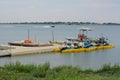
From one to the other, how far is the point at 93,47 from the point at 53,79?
34.8 m

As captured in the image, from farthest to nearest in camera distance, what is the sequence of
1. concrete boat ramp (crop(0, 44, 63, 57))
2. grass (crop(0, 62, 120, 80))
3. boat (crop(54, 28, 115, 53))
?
boat (crop(54, 28, 115, 53)), concrete boat ramp (crop(0, 44, 63, 57)), grass (crop(0, 62, 120, 80))

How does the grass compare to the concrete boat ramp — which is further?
the concrete boat ramp

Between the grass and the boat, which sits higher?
the grass

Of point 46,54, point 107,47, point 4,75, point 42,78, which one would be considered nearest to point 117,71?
point 42,78

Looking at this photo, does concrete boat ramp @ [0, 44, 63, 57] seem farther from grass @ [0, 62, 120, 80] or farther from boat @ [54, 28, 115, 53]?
grass @ [0, 62, 120, 80]

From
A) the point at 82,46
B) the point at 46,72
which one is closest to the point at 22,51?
the point at 82,46

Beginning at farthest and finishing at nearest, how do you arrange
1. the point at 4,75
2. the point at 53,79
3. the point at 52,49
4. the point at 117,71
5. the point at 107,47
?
the point at 107,47 < the point at 52,49 < the point at 117,71 < the point at 4,75 < the point at 53,79

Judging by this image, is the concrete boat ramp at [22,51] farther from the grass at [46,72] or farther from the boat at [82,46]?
the grass at [46,72]

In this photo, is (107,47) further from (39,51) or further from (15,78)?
(15,78)

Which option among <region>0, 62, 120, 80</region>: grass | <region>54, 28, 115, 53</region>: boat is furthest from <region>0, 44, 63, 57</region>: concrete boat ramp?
<region>0, 62, 120, 80</region>: grass

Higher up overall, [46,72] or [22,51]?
[46,72]

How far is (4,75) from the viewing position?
31.1ft

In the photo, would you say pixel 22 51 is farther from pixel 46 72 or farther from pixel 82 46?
pixel 46 72

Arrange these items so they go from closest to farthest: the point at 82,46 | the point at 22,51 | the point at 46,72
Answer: the point at 46,72 → the point at 22,51 → the point at 82,46
